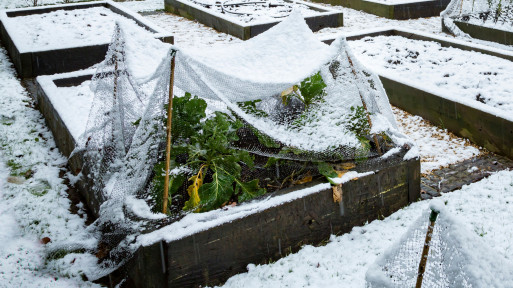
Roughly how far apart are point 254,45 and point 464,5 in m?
7.98

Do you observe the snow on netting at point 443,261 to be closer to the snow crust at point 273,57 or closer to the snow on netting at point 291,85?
the snow on netting at point 291,85

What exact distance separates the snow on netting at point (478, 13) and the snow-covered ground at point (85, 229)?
5.18m

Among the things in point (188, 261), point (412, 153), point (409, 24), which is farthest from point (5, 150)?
point (409, 24)

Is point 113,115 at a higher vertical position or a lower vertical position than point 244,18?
lower

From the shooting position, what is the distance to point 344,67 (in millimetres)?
4609

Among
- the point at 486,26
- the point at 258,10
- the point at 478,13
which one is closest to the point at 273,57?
the point at 486,26

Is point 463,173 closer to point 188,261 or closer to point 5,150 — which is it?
point 188,261

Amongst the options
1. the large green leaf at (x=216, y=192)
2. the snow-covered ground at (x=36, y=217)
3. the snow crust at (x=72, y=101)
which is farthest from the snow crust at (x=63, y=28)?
the large green leaf at (x=216, y=192)

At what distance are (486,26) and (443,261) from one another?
9034mm

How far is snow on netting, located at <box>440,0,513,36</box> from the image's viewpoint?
10.6 metres

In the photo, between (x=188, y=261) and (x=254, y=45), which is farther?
(x=254, y=45)

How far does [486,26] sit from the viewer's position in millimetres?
10305

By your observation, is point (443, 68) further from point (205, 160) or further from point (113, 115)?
point (113, 115)

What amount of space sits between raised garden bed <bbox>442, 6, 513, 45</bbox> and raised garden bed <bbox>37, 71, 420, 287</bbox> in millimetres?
6510
